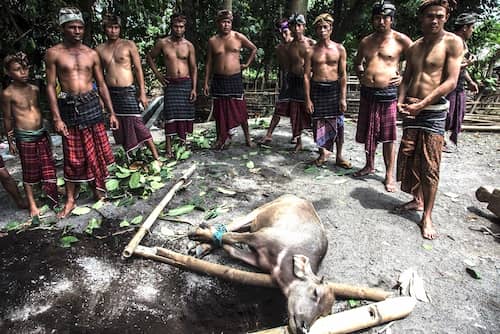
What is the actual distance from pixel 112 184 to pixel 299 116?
295 centimetres

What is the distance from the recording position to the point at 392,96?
4.54 meters

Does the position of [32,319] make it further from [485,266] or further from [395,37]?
[395,37]

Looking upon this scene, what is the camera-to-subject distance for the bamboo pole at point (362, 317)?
93.6 inches

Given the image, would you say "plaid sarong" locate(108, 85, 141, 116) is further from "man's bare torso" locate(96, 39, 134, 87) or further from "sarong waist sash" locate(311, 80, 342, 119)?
"sarong waist sash" locate(311, 80, 342, 119)

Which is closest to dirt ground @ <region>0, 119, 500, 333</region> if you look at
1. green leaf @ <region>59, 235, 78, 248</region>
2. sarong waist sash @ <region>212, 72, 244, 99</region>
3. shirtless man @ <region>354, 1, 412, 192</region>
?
green leaf @ <region>59, 235, 78, 248</region>

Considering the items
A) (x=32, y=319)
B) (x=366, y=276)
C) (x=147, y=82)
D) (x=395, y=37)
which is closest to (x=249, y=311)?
(x=366, y=276)

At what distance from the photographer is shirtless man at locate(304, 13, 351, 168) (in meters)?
5.07

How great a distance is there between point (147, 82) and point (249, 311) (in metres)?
9.04

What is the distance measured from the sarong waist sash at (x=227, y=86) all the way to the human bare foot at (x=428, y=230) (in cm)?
341

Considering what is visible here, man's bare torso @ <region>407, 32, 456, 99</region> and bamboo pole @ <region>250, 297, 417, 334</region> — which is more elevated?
man's bare torso @ <region>407, 32, 456, 99</region>

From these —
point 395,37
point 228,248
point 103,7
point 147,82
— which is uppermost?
point 103,7

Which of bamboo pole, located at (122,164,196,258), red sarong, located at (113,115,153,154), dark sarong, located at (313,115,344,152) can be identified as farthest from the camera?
dark sarong, located at (313,115,344,152)

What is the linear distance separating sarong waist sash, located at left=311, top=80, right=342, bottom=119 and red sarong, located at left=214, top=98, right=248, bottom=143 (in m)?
1.28

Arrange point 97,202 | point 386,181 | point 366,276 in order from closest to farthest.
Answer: point 366,276 < point 97,202 < point 386,181
